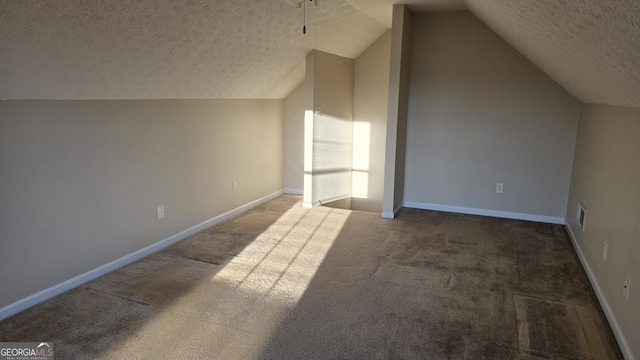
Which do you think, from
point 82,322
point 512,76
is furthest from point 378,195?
point 82,322

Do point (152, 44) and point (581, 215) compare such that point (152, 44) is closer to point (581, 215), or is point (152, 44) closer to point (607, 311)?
point (607, 311)

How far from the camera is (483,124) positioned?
458 centimetres

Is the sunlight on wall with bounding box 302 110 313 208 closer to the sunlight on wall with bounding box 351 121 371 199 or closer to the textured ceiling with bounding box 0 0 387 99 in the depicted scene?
the textured ceiling with bounding box 0 0 387 99

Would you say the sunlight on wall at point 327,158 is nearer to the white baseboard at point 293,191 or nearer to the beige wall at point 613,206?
the white baseboard at point 293,191

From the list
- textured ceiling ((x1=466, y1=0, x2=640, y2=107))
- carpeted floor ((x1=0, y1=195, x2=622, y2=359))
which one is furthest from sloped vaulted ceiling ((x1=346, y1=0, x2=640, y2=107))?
carpeted floor ((x1=0, y1=195, x2=622, y2=359))

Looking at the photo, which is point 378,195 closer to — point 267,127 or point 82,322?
point 267,127

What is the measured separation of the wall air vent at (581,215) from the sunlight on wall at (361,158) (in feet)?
8.23

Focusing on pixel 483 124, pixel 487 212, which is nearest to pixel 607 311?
pixel 487 212

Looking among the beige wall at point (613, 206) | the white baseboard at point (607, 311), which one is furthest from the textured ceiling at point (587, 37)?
the white baseboard at point (607, 311)

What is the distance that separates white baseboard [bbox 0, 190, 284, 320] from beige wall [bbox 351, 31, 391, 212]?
185cm

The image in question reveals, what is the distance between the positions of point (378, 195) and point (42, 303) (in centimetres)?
397

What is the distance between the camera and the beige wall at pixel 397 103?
4.23m

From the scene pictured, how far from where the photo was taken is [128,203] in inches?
128

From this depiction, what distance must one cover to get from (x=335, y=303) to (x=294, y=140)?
10.2 feet
